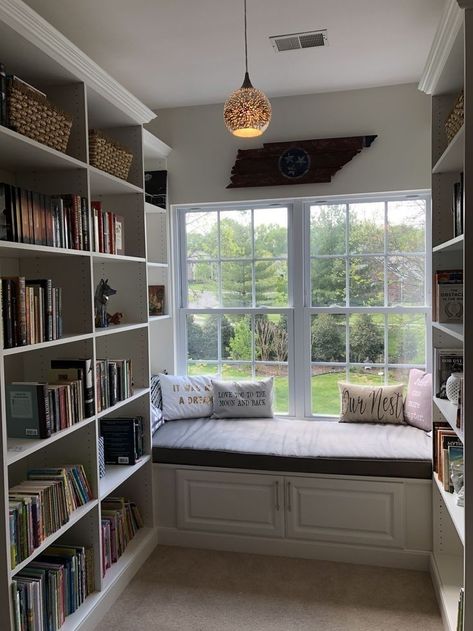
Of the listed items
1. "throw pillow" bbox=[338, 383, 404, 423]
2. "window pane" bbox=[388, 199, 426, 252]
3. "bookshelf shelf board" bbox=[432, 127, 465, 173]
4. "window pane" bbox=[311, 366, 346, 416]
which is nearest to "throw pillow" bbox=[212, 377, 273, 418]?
"window pane" bbox=[311, 366, 346, 416]

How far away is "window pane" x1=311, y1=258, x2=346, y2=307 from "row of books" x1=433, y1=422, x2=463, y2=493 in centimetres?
119

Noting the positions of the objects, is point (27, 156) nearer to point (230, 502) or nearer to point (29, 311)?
point (29, 311)

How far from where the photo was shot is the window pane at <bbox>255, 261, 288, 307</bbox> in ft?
11.5

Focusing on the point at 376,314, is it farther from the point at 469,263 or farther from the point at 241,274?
the point at 469,263

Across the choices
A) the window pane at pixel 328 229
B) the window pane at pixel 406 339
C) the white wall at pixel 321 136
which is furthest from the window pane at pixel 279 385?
the white wall at pixel 321 136

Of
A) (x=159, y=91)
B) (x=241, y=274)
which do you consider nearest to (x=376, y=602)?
(x=241, y=274)

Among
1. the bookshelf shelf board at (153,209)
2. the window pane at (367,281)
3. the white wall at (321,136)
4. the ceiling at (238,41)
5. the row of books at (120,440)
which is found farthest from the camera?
the window pane at (367,281)

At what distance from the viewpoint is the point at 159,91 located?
10.3 feet

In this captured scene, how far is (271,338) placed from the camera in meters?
3.53

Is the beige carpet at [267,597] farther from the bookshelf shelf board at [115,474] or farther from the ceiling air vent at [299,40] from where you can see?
the ceiling air vent at [299,40]

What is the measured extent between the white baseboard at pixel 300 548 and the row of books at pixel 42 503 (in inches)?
33.2

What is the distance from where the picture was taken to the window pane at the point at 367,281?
3.36m

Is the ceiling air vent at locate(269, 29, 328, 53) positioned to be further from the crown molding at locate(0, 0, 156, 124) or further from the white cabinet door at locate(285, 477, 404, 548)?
the white cabinet door at locate(285, 477, 404, 548)

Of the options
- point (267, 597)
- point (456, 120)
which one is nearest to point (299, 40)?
→ point (456, 120)
